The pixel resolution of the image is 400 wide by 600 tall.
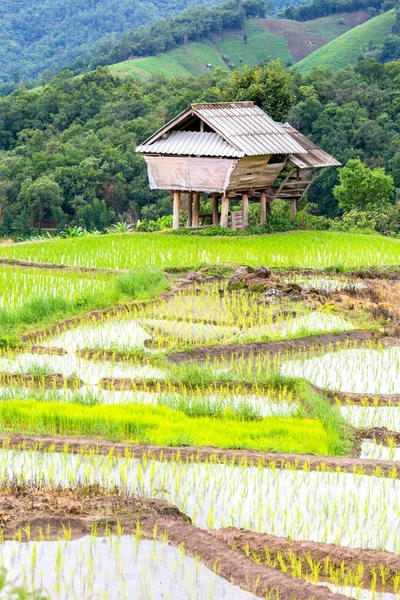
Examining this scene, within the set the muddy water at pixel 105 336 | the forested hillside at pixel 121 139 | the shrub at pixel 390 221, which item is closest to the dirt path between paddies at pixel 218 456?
the muddy water at pixel 105 336

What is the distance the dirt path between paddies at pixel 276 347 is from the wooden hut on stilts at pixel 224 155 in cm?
746

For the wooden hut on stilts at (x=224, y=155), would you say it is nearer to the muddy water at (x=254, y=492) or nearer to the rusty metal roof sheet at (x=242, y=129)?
the rusty metal roof sheet at (x=242, y=129)

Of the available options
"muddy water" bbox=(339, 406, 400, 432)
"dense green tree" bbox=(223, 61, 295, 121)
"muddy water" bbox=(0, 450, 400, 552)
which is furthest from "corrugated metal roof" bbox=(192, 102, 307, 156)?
"muddy water" bbox=(0, 450, 400, 552)

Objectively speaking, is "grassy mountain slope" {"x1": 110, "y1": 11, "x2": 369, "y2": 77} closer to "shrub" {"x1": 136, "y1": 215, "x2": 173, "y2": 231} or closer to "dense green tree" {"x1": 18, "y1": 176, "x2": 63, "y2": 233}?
"dense green tree" {"x1": 18, "y1": 176, "x2": 63, "y2": 233}

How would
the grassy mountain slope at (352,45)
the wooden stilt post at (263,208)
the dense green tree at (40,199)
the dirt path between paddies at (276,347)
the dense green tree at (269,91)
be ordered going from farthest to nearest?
1. the grassy mountain slope at (352,45)
2. the dense green tree at (40,199)
3. the dense green tree at (269,91)
4. the wooden stilt post at (263,208)
5. the dirt path between paddies at (276,347)

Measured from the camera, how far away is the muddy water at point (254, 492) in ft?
19.3

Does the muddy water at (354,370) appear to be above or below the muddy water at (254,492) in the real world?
below

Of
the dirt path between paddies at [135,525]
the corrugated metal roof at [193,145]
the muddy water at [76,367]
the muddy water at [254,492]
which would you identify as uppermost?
the dirt path between paddies at [135,525]

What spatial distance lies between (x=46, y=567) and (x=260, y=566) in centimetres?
112

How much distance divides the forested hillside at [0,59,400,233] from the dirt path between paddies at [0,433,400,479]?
74.7 feet

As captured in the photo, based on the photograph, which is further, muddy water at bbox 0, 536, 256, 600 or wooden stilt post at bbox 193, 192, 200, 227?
wooden stilt post at bbox 193, 192, 200, 227

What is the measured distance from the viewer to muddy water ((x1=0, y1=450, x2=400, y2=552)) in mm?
5879

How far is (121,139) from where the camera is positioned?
125 feet

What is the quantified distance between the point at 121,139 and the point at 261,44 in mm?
44706
